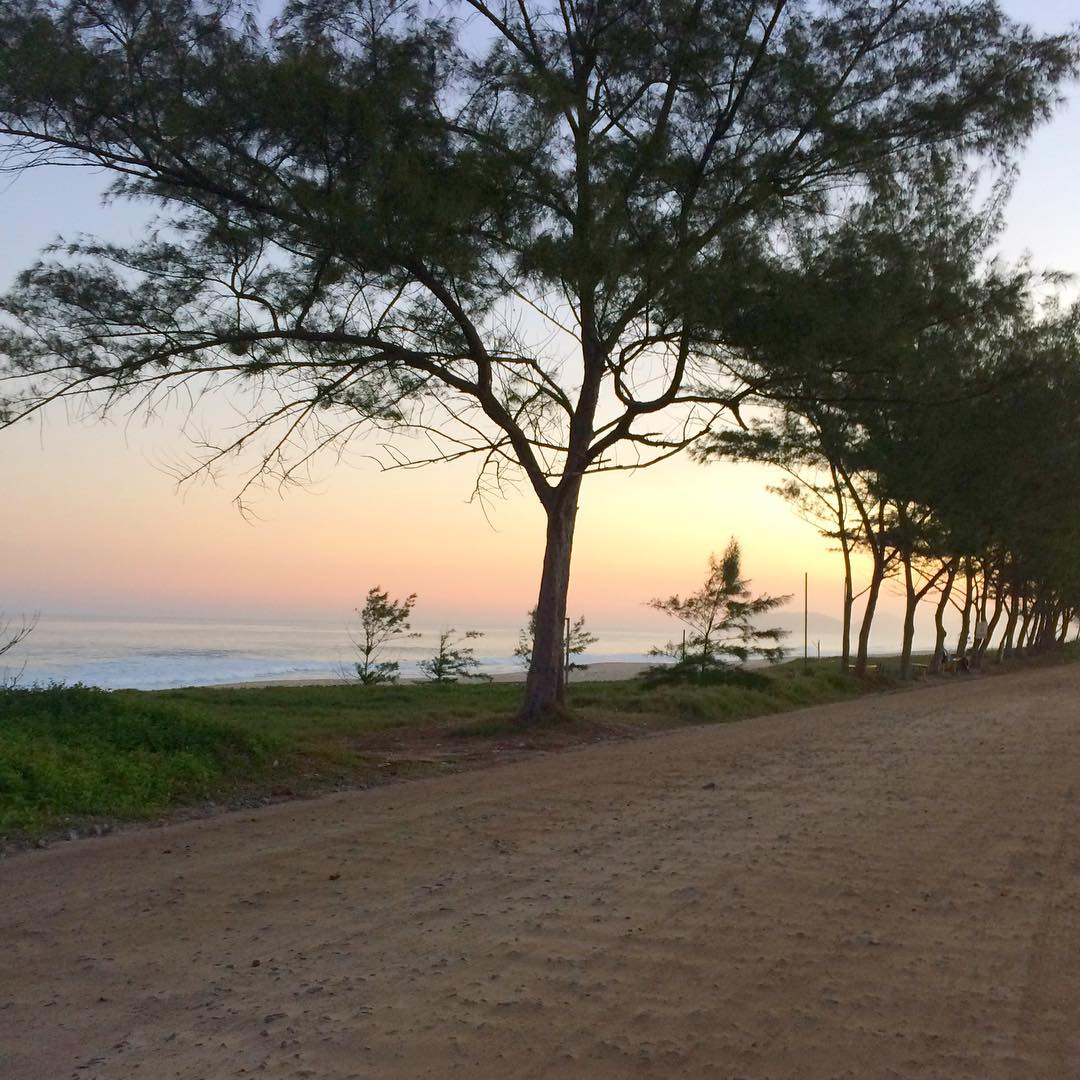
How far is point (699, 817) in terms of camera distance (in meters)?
9.02

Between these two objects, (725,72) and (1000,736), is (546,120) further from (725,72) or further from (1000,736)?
(1000,736)

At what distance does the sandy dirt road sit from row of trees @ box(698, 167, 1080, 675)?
21.3 ft

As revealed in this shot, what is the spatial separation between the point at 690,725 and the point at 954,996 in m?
13.4

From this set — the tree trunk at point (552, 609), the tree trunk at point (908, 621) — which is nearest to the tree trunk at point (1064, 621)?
the tree trunk at point (908, 621)

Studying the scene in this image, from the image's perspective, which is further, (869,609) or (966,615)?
(966,615)

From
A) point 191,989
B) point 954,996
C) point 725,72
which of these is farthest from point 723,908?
point 725,72

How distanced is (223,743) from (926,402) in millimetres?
10180

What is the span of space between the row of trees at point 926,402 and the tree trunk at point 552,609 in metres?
Answer: 2.86

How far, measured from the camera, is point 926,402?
1648cm

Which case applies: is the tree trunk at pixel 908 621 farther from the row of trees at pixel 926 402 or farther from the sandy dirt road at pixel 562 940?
the sandy dirt road at pixel 562 940

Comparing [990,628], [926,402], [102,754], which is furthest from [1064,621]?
[102,754]

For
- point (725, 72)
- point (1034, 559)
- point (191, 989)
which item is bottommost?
point (191, 989)

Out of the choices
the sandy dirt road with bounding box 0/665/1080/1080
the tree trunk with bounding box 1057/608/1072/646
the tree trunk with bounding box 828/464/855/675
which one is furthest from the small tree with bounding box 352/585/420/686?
the tree trunk with bounding box 1057/608/1072/646

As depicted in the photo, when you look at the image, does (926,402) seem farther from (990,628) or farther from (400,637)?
(990,628)
